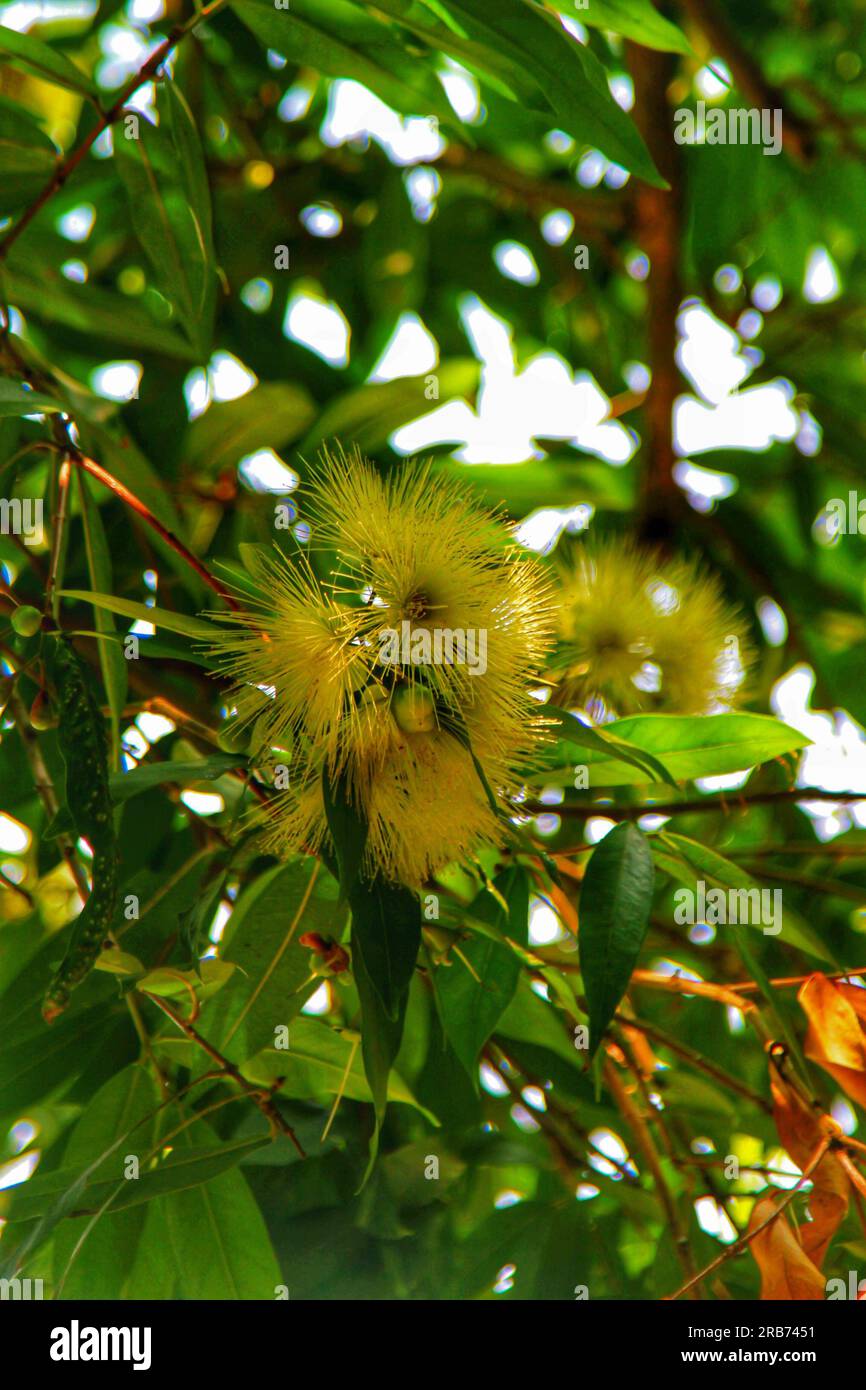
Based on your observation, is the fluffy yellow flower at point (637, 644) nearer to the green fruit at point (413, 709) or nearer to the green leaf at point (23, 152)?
the green fruit at point (413, 709)

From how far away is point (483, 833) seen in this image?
0.74m

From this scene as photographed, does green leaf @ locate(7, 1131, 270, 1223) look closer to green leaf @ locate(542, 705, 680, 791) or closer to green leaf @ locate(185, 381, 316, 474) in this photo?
green leaf @ locate(542, 705, 680, 791)

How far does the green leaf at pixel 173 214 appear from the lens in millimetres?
873

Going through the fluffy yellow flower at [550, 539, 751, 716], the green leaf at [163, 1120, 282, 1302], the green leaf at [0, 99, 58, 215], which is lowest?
the green leaf at [163, 1120, 282, 1302]

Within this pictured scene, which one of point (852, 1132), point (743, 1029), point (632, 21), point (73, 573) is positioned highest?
point (632, 21)

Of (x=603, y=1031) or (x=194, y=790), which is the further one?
(x=194, y=790)

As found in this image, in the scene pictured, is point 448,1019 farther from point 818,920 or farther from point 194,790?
point 818,920

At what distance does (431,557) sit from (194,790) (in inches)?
12.4

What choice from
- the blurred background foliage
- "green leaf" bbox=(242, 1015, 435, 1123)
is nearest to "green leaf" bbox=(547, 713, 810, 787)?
the blurred background foliage

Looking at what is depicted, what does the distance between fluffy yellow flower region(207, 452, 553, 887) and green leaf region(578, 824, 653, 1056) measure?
71 millimetres

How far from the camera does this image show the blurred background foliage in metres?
0.84

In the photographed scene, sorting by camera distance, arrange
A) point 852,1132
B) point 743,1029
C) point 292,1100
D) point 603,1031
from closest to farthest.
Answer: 1. point 603,1031
2. point 292,1100
3. point 852,1132
4. point 743,1029

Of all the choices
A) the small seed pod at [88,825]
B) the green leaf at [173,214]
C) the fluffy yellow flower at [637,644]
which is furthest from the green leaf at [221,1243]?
the green leaf at [173,214]
